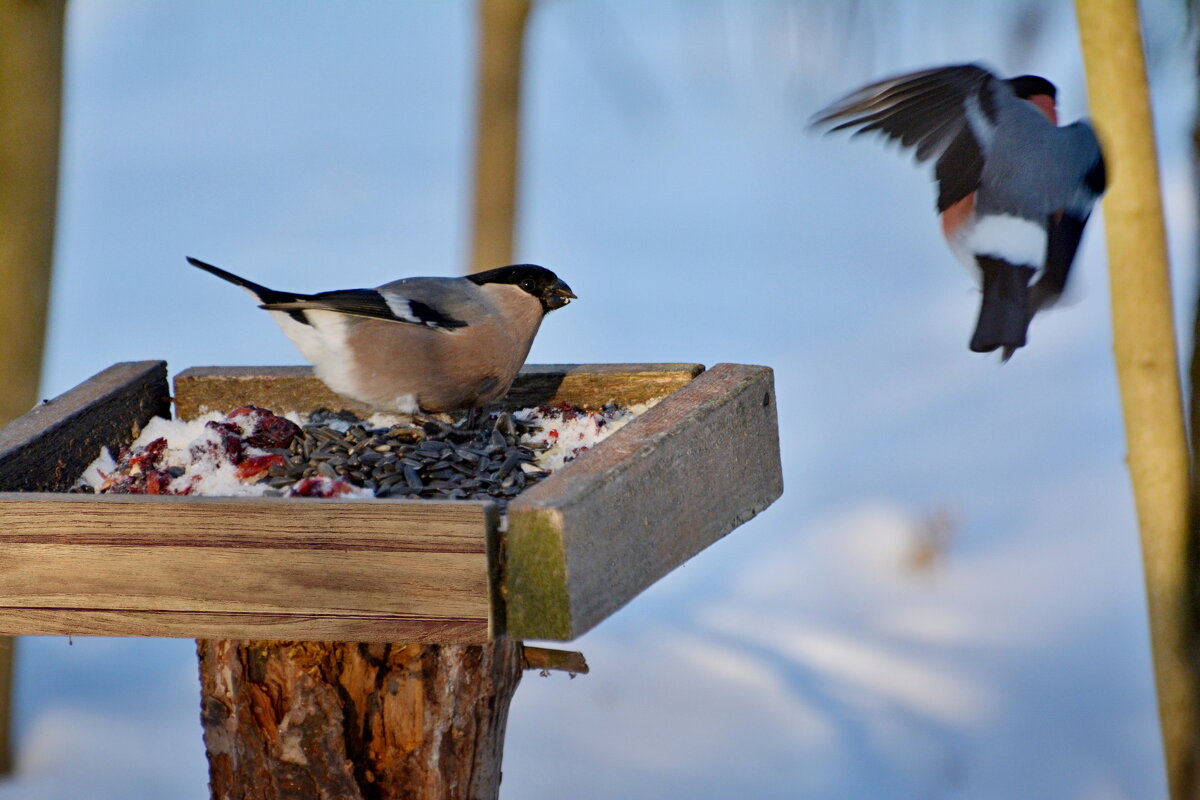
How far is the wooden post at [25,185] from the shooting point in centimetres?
290

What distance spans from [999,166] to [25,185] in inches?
82.3

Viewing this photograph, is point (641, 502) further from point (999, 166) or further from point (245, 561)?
point (999, 166)

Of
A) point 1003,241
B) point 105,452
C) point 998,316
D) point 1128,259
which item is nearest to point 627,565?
point 998,316

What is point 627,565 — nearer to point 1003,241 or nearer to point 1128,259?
point 1003,241

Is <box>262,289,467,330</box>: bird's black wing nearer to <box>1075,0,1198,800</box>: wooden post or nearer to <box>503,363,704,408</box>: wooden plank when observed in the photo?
<box>503,363,704,408</box>: wooden plank

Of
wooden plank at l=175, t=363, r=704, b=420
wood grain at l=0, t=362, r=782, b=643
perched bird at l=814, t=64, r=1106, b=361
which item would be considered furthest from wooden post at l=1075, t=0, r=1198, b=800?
wood grain at l=0, t=362, r=782, b=643

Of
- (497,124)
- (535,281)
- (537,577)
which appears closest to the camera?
(537,577)

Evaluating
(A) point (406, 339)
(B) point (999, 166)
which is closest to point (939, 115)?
(B) point (999, 166)

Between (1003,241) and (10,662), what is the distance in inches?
102

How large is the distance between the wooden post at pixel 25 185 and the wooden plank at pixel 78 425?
482 millimetres

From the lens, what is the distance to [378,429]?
2354 mm

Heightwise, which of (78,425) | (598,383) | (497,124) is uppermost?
(497,124)

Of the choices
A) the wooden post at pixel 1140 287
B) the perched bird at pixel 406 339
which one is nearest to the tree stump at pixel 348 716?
the perched bird at pixel 406 339

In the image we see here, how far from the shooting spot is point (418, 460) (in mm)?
2078
